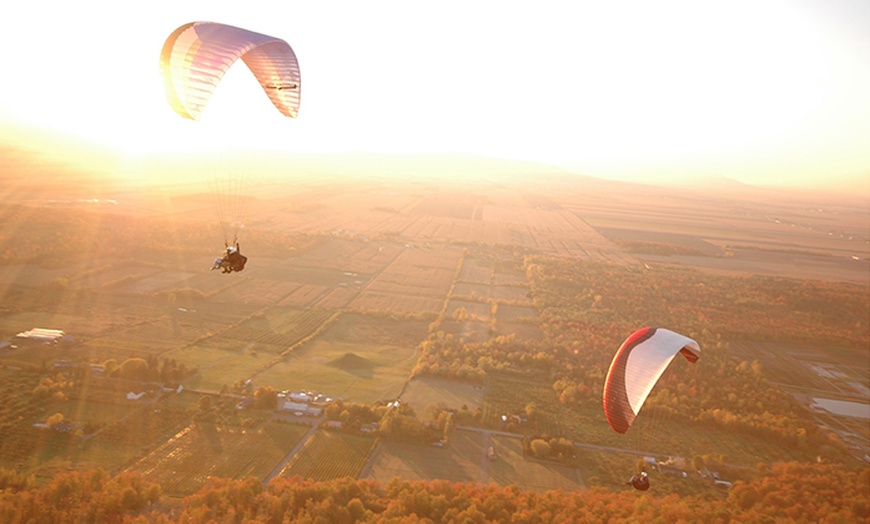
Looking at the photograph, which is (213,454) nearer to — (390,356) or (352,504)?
(352,504)

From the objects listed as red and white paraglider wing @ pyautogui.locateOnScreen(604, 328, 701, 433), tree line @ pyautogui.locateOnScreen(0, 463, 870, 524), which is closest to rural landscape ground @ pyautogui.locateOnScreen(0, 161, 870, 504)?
tree line @ pyautogui.locateOnScreen(0, 463, 870, 524)

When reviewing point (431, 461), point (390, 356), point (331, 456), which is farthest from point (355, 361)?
point (431, 461)

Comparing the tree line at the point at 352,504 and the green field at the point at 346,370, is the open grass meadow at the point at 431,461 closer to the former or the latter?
the tree line at the point at 352,504

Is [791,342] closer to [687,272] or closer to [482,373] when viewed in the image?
[687,272]

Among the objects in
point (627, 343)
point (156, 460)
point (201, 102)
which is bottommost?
point (156, 460)

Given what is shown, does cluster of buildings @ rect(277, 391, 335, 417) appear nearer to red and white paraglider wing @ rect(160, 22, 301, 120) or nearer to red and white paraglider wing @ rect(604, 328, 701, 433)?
red and white paraglider wing @ rect(604, 328, 701, 433)

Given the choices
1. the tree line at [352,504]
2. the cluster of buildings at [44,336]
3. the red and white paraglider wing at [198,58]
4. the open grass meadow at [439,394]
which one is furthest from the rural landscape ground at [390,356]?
the red and white paraglider wing at [198,58]

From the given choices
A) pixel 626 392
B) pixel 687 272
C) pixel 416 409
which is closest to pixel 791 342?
pixel 687 272
